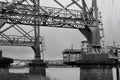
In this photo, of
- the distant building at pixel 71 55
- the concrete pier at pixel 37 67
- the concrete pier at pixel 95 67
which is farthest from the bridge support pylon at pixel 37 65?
the concrete pier at pixel 95 67

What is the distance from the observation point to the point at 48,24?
1202 inches

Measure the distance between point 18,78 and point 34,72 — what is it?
18.7 feet

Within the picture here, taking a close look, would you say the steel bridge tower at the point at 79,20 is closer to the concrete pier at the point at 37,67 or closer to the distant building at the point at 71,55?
the distant building at the point at 71,55

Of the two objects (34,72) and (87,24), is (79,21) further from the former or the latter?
(34,72)

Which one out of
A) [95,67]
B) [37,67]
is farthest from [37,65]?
[95,67]

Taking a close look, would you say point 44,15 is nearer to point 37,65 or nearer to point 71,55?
point 71,55

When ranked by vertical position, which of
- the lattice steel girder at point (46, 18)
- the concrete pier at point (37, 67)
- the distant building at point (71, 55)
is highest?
the lattice steel girder at point (46, 18)

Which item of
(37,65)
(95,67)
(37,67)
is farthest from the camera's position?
(37,67)

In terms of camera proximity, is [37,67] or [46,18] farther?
[37,67]

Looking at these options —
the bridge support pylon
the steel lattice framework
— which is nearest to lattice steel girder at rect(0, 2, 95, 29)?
the steel lattice framework

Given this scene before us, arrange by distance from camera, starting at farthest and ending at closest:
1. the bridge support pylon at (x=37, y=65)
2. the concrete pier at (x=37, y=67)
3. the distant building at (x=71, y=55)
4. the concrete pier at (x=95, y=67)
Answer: the concrete pier at (x=37, y=67)
the bridge support pylon at (x=37, y=65)
the distant building at (x=71, y=55)
the concrete pier at (x=95, y=67)

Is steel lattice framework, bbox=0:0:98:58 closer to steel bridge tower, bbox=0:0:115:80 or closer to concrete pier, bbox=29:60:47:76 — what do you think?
steel bridge tower, bbox=0:0:115:80

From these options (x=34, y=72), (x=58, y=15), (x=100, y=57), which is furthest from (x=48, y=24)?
(x=34, y=72)

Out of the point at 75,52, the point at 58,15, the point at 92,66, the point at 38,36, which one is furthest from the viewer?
the point at 38,36
